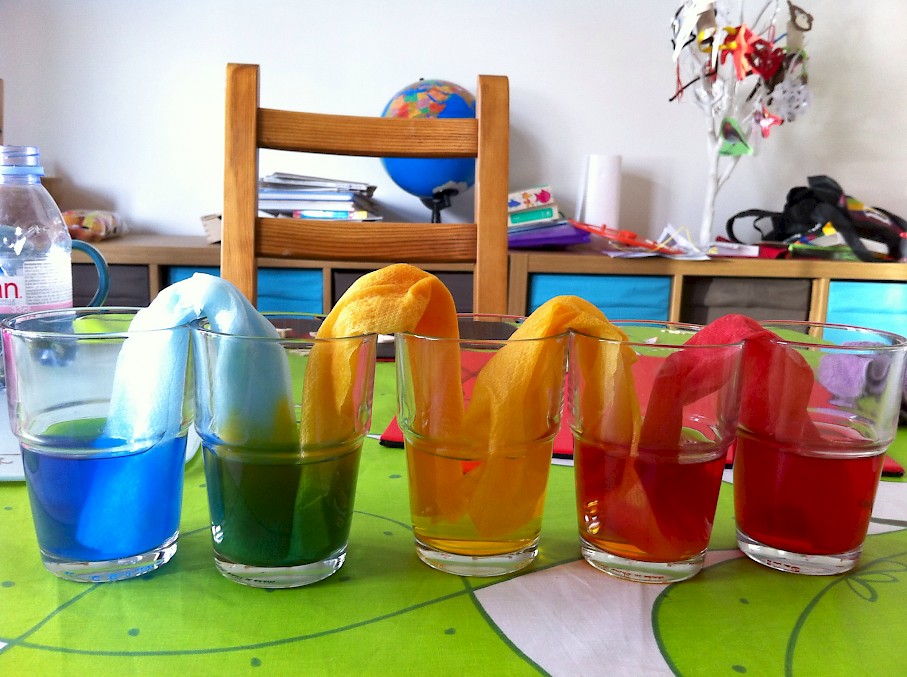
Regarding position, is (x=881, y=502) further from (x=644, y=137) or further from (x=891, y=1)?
Result: (x=891, y=1)

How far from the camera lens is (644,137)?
240cm

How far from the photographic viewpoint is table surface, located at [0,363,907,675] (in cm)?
31

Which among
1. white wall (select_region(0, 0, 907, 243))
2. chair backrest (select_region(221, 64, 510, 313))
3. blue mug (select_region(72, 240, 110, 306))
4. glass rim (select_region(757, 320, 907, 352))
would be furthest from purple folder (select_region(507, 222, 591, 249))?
glass rim (select_region(757, 320, 907, 352))

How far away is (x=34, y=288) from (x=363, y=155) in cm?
42

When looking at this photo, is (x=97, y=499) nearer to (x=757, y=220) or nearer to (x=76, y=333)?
(x=76, y=333)

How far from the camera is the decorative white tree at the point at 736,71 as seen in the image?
1977 millimetres

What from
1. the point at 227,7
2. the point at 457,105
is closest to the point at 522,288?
the point at 457,105

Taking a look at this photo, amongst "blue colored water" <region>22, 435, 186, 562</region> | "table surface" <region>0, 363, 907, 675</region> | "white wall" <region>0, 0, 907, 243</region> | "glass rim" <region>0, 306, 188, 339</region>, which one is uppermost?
"white wall" <region>0, 0, 907, 243</region>

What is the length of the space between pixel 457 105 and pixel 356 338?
187cm

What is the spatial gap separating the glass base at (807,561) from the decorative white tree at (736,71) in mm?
1719

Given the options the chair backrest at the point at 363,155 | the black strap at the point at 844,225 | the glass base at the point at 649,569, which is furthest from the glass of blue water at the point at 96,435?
the black strap at the point at 844,225

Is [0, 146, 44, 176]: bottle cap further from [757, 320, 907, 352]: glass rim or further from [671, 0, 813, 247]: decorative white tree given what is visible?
[671, 0, 813, 247]: decorative white tree

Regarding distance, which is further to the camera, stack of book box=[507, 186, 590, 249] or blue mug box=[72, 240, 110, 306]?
stack of book box=[507, 186, 590, 249]

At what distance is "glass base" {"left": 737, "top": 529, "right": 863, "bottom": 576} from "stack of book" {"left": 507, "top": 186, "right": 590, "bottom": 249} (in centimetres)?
170
